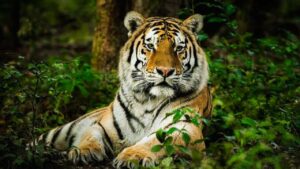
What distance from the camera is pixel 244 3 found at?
9.31 meters

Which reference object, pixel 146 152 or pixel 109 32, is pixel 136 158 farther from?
pixel 109 32

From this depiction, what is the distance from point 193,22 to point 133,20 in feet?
1.60

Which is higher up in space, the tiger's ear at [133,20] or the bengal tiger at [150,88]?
the tiger's ear at [133,20]

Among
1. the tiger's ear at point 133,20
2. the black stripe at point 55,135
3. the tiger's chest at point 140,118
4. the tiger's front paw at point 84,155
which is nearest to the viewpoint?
the tiger's front paw at point 84,155

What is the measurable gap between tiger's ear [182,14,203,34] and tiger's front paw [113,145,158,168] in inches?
47.3

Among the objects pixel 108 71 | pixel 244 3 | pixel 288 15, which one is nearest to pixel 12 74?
pixel 108 71

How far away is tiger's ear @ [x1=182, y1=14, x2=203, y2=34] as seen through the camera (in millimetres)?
4887

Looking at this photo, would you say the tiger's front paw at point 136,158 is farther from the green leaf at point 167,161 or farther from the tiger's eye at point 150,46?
the tiger's eye at point 150,46

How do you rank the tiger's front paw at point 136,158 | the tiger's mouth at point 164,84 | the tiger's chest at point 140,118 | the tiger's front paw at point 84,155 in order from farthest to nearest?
the tiger's chest at point 140,118 → the tiger's mouth at point 164,84 → the tiger's front paw at point 84,155 → the tiger's front paw at point 136,158

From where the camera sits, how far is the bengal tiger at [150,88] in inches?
177

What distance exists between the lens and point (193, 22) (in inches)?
193

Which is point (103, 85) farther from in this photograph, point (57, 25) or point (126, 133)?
point (57, 25)

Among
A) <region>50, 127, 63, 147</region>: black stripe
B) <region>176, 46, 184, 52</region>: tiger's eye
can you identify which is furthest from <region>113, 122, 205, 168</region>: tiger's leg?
<region>50, 127, 63, 147</region>: black stripe

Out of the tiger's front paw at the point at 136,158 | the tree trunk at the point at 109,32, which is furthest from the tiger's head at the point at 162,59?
the tree trunk at the point at 109,32
